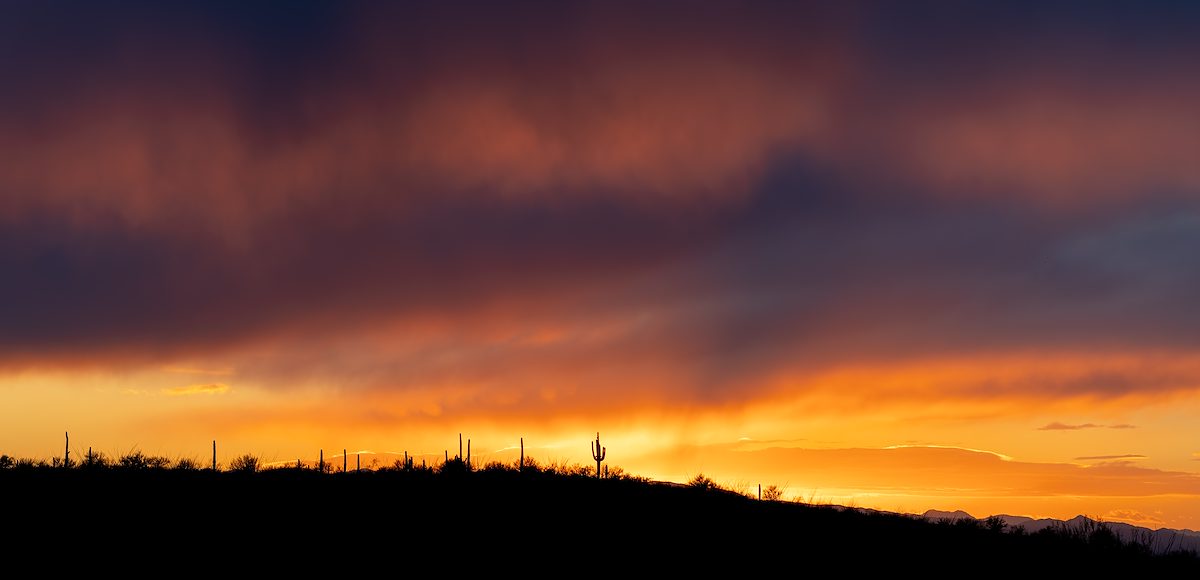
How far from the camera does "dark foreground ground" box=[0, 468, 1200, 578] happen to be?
18.0m

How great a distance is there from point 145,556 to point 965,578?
18057 millimetres

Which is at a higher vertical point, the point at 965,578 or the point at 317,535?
the point at 317,535

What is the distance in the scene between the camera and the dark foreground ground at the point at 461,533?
59.2 feet

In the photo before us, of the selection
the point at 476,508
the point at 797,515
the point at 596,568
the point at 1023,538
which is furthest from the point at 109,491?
the point at 1023,538

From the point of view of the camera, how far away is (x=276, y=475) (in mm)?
26797

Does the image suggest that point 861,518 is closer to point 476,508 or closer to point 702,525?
point 702,525

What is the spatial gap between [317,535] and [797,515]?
1557 centimetres

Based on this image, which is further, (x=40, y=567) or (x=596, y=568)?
(x=596, y=568)

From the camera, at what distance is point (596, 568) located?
18.8 meters

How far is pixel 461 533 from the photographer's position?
66.4ft

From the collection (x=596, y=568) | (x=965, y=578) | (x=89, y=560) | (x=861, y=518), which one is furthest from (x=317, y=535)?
(x=861, y=518)

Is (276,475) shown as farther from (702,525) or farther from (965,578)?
(965,578)

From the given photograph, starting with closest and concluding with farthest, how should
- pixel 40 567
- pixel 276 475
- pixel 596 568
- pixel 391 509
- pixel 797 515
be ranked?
pixel 40 567 < pixel 596 568 < pixel 391 509 < pixel 276 475 < pixel 797 515

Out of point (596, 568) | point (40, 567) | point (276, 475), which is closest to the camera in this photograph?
point (40, 567)
